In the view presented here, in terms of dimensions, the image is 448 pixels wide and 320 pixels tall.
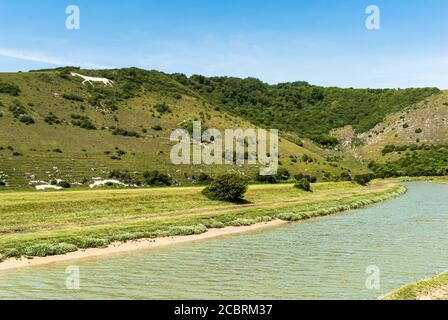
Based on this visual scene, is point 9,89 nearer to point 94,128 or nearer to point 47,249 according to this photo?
point 94,128

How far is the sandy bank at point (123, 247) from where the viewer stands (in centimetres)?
3003

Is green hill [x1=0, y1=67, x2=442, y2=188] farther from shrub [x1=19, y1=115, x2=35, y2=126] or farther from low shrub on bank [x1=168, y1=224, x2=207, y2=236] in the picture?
low shrub on bank [x1=168, y1=224, x2=207, y2=236]

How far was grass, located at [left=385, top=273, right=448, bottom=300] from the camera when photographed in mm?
19984

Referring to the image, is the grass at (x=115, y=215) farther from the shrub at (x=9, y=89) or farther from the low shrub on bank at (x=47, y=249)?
the shrub at (x=9, y=89)

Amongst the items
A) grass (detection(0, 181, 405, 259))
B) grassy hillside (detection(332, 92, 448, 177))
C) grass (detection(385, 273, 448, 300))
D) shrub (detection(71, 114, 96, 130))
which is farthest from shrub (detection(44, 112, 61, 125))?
grass (detection(385, 273, 448, 300))

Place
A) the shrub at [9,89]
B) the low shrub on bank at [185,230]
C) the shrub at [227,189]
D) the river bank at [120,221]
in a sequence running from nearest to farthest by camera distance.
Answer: the river bank at [120,221] < the low shrub on bank at [185,230] < the shrub at [227,189] < the shrub at [9,89]

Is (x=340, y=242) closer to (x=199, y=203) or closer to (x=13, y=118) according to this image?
(x=199, y=203)

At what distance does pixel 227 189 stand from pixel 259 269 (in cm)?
3838

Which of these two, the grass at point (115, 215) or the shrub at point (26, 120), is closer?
the grass at point (115, 215)

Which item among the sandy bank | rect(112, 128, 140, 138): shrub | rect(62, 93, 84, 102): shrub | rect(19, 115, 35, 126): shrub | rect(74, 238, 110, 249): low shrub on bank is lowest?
the sandy bank

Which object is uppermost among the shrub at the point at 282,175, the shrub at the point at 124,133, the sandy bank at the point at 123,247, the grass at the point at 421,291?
the shrub at the point at 124,133

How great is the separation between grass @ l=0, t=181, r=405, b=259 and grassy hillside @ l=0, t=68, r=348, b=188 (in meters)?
24.7

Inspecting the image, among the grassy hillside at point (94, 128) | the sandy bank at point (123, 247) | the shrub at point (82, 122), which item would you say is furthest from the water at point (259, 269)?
the shrub at point (82, 122)

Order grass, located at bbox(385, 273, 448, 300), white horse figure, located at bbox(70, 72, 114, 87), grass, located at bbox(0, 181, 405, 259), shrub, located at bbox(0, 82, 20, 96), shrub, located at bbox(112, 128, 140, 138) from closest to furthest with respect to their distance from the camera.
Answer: grass, located at bbox(385, 273, 448, 300), grass, located at bbox(0, 181, 405, 259), shrub, located at bbox(112, 128, 140, 138), shrub, located at bbox(0, 82, 20, 96), white horse figure, located at bbox(70, 72, 114, 87)
